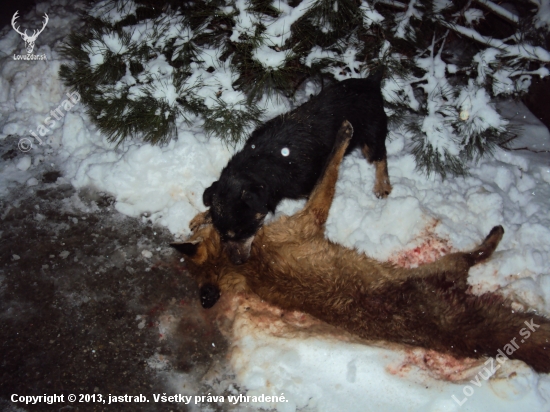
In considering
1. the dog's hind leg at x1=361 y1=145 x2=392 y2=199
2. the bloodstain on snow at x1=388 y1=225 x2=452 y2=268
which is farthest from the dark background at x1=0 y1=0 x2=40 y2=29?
→ the bloodstain on snow at x1=388 y1=225 x2=452 y2=268

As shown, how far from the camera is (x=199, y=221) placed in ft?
12.6

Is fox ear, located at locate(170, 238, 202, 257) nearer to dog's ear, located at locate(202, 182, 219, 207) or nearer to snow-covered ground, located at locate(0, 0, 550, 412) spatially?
dog's ear, located at locate(202, 182, 219, 207)

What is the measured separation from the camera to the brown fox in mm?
3105

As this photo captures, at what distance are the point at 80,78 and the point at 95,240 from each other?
5.30ft

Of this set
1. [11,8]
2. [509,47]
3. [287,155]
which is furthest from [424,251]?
[11,8]

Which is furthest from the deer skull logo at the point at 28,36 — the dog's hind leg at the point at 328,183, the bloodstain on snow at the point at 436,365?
the bloodstain on snow at the point at 436,365

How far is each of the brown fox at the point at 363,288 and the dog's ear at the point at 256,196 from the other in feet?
1.24

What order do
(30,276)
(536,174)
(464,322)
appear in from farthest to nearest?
(536,174)
(30,276)
(464,322)

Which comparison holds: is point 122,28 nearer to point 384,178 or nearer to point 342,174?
point 342,174

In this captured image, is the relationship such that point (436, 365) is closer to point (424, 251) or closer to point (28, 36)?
point (424, 251)

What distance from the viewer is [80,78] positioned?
3684mm

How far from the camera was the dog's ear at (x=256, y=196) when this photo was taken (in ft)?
10.3

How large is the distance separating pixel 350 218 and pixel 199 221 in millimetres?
1563

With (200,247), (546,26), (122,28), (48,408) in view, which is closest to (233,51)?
(122,28)
